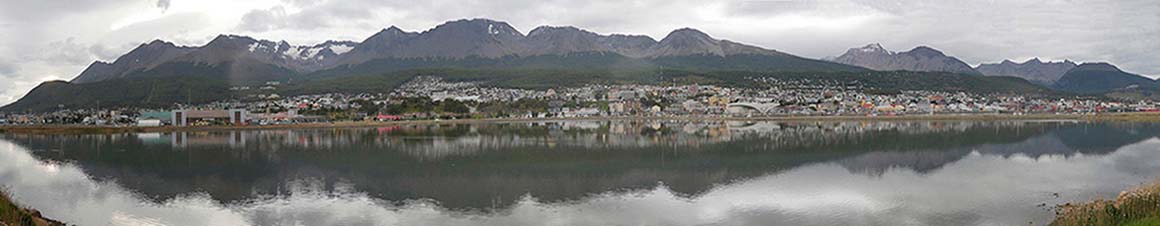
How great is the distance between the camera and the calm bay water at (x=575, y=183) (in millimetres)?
11445

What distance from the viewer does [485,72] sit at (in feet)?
346

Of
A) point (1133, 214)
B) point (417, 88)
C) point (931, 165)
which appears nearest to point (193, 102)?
point (417, 88)

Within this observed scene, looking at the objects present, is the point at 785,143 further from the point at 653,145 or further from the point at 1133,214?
the point at 1133,214

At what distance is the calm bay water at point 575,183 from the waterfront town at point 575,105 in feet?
103

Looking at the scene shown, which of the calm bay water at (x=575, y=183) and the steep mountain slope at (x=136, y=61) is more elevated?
the steep mountain slope at (x=136, y=61)

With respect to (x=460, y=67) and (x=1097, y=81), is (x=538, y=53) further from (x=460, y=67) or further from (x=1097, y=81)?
(x=1097, y=81)

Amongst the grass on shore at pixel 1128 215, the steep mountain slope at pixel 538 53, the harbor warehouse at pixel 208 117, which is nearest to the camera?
the grass on shore at pixel 1128 215

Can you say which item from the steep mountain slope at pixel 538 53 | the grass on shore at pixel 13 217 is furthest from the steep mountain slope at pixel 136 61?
the grass on shore at pixel 13 217

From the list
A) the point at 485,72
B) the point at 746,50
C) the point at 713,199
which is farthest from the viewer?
the point at 746,50

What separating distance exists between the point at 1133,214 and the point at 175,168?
2058cm

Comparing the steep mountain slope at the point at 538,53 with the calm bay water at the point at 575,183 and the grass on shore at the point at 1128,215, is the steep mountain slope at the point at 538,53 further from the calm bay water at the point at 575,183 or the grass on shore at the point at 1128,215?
the grass on shore at the point at 1128,215

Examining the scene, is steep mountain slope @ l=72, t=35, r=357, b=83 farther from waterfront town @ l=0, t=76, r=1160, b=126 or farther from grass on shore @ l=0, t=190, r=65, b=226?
grass on shore @ l=0, t=190, r=65, b=226

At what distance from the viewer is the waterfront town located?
185 feet

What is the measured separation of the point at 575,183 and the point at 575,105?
58.5 metres
